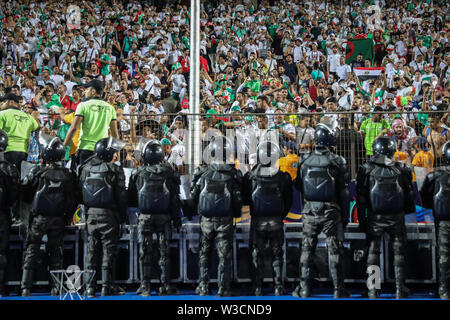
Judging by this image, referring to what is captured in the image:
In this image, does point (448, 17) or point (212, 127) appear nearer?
point (212, 127)

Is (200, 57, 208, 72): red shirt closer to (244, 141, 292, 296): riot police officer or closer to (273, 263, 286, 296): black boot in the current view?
(244, 141, 292, 296): riot police officer

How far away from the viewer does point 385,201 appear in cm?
739

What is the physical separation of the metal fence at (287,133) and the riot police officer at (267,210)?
39.9 inches

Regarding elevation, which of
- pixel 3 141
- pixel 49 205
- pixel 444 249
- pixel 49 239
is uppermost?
pixel 3 141

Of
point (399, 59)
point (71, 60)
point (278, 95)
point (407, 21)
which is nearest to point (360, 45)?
Result: point (399, 59)

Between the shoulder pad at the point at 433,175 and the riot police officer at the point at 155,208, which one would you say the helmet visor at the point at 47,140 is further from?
the shoulder pad at the point at 433,175

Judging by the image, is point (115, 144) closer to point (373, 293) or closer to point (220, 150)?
point (220, 150)

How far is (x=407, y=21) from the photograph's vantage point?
56.7 ft

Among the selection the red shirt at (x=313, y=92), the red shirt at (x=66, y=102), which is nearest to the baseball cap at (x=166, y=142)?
the red shirt at (x=66, y=102)

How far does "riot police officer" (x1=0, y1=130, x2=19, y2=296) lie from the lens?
24.8 ft

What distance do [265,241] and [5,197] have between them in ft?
11.6

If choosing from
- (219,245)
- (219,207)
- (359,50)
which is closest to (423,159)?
(219,207)

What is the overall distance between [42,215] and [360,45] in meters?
11.0

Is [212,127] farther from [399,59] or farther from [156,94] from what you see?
[399,59]
